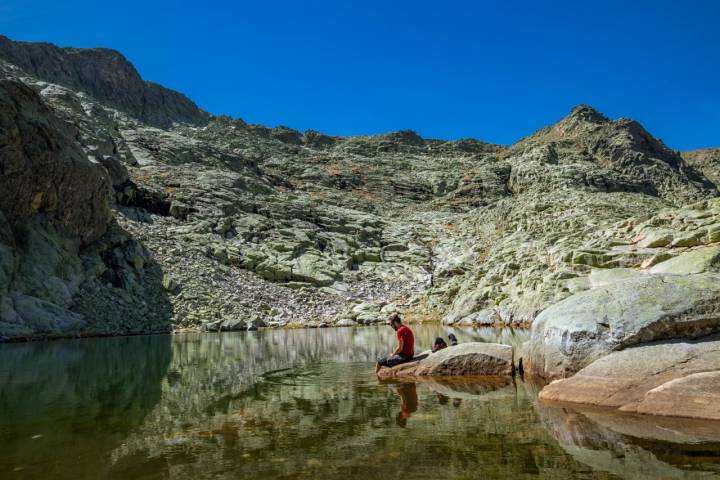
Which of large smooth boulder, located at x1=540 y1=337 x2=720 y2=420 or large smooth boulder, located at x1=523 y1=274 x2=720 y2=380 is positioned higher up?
large smooth boulder, located at x1=523 y1=274 x2=720 y2=380

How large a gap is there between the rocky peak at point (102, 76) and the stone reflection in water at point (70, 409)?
435 feet

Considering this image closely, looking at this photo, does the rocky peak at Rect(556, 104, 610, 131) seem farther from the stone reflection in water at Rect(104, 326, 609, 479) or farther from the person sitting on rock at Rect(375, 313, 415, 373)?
the stone reflection in water at Rect(104, 326, 609, 479)

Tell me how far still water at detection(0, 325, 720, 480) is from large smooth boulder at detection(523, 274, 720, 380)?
1.29 meters

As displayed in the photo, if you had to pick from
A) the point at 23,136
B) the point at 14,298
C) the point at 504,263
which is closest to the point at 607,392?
the point at 14,298

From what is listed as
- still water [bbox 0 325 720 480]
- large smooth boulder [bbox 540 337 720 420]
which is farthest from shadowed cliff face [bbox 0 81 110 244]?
large smooth boulder [bbox 540 337 720 420]

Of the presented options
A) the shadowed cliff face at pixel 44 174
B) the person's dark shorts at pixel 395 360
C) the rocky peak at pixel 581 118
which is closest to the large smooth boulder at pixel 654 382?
the person's dark shorts at pixel 395 360

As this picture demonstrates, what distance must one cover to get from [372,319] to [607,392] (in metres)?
45.2

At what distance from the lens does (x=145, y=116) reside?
5635 inches

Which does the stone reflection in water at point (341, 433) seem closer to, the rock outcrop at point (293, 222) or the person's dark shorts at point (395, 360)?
the person's dark shorts at point (395, 360)

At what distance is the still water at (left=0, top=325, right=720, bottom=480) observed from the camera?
22.0 ft

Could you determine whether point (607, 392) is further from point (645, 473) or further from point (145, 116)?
point (145, 116)

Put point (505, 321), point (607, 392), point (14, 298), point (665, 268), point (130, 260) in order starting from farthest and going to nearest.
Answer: point (130, 260)
point (505, 321)
point (14, 298)
point (665, 268)
point (607, 392)

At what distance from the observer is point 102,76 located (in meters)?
142

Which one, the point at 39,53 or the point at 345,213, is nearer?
the point at 345,213
